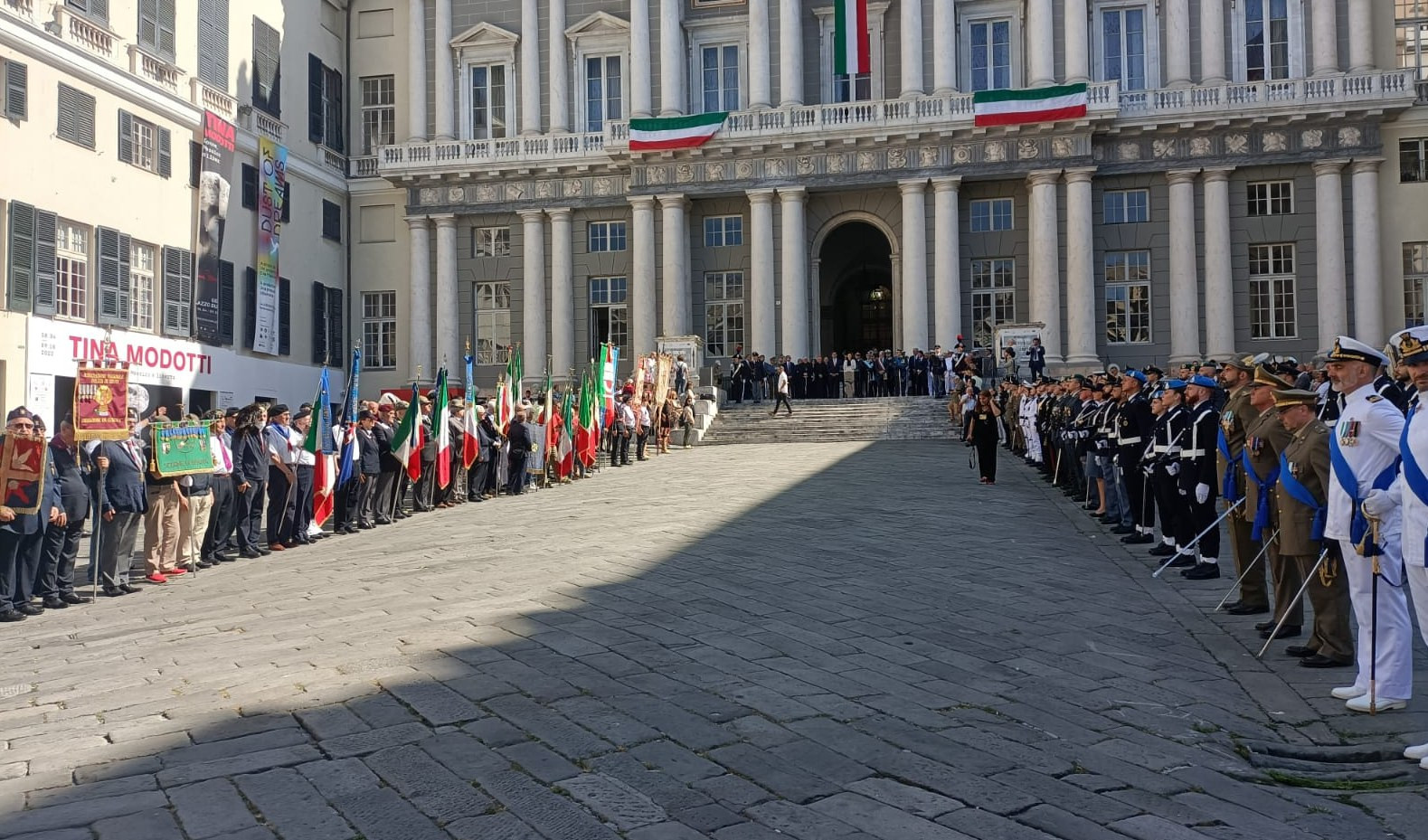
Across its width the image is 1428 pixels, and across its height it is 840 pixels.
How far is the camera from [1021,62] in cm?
3612

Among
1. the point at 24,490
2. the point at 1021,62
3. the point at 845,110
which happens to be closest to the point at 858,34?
the point at 845,110

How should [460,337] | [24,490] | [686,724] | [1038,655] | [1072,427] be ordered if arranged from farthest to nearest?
[460,337], [1072,427], [24,490], [1038,655], [686,724]

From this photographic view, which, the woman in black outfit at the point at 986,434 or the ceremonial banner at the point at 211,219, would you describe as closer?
the woman in black outfit at the point at 986,434

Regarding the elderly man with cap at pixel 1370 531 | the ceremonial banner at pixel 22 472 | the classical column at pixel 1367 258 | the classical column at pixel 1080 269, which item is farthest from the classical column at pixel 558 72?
the elderly man with cap at pixel 1370 531

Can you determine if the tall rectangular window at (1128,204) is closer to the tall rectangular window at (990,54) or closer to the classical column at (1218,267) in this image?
the classical column at (1218,267)

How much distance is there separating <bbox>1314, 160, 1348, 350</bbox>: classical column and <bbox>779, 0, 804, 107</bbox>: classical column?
15.1 meters

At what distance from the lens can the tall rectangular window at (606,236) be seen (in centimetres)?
3866

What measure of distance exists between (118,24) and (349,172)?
42.7ft

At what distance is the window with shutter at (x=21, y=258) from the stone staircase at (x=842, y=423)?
14.5m

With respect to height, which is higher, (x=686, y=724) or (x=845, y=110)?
(x=845, y=110)

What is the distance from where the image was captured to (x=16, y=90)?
23344 millimetres

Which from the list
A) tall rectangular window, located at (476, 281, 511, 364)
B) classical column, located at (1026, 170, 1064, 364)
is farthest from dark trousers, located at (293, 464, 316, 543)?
tall rectangular window, located at (476, 281, 511, 364)

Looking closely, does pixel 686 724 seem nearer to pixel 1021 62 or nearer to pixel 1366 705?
pixel 1366 705

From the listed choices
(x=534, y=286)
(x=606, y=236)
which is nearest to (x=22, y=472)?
(x=534, y=286)
